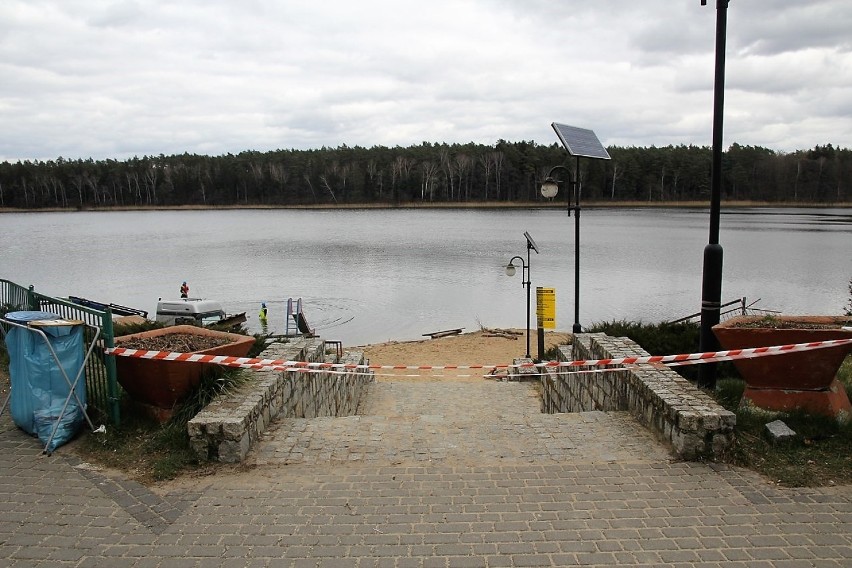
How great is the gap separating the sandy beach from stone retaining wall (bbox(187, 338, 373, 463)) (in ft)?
20.2

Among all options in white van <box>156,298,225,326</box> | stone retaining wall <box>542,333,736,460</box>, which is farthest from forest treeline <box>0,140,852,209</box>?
stone retaining wall <box>542,333,736,460</box>

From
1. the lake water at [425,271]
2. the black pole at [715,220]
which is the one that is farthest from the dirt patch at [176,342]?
the lake water at [425,271]

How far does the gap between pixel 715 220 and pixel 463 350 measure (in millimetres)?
13329

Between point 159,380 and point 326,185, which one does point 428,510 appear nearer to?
point 159,380

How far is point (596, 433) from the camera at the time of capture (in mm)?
6117

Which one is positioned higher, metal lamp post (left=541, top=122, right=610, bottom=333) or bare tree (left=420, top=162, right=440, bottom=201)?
bare tree (left=420, top=162, right=440, bottom=201)

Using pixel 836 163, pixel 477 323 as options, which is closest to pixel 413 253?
pixel 477 323

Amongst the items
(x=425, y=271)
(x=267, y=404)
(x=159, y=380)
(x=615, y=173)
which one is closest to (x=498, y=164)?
(x=615, y=173)

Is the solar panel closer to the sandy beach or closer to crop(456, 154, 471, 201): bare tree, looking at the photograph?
the sandy beach

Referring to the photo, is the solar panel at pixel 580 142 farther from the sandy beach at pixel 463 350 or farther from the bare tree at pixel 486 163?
the bare tree at pixel 486 163

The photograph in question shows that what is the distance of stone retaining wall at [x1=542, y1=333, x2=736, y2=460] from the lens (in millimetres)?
5328

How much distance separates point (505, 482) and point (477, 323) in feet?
75.1

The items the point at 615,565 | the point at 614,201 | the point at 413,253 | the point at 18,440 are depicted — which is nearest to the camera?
the point at 615,565

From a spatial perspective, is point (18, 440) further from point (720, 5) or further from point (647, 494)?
point (720, 5)
